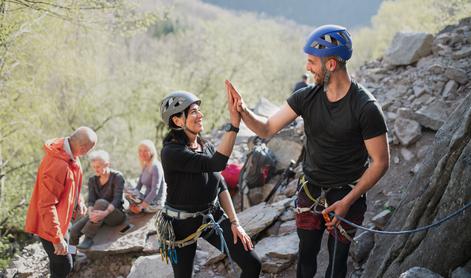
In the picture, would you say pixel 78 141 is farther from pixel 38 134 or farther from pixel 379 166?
pixel 38 134

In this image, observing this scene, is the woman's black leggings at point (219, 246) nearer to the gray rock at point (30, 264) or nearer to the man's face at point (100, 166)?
the man's face at point (100, 166)

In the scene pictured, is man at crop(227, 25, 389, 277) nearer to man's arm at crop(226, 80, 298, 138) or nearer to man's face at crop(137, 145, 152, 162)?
man's arm at crop(226, 80, 298, 138)

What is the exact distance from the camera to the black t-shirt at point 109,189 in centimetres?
657

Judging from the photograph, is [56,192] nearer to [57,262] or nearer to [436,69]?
[57,262]

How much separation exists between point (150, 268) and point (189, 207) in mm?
2662

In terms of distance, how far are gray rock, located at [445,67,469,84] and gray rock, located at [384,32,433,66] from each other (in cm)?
147

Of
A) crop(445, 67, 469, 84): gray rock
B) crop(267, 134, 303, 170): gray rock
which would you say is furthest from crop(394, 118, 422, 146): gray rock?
crop(267, 134, 303, 170): gray rock

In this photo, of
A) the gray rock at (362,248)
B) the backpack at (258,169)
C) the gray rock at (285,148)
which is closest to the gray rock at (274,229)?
the backpack at (258,169)

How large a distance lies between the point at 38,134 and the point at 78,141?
1207cm

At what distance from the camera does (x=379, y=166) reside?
3215 millimetres

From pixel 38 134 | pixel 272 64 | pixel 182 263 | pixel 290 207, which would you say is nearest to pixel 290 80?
pixel 272 64

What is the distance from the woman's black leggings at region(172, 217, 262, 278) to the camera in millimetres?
3818

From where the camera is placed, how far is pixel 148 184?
7184 mm

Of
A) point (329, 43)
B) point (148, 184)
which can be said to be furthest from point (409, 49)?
point (329, 43)
